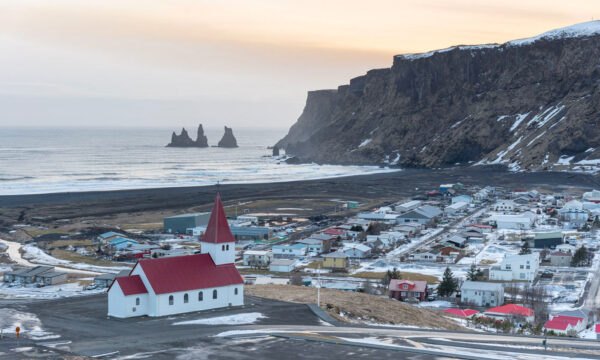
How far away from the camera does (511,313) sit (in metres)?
43.9

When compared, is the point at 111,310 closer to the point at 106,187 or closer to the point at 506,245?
the point at 506,245

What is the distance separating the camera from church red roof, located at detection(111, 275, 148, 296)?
35.5m

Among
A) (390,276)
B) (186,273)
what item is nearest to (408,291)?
(390,276)

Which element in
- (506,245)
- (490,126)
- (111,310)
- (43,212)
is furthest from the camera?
(490,126)

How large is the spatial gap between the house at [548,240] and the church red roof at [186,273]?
4591cm

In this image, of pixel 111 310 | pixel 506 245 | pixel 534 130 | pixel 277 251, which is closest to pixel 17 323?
pixel 111 310

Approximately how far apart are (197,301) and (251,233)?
43.0 m

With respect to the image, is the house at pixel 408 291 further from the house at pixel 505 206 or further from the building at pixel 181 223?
the house at pixel 505 206

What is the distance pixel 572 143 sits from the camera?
16438 centimetres

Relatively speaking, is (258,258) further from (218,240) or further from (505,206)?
(505,206)

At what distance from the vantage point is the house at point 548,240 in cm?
7350

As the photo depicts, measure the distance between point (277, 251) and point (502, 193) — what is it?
218 ft

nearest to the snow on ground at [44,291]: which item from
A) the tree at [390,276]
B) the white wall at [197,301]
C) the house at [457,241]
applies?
the white wall at [197,301]

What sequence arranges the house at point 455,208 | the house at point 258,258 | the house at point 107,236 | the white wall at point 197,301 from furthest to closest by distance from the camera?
the house at point 455,208 → the house at point 107,236 → the house at point 258,258 → the white wall at point 197,301
